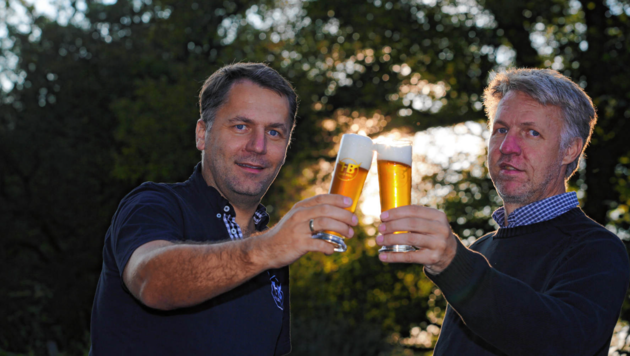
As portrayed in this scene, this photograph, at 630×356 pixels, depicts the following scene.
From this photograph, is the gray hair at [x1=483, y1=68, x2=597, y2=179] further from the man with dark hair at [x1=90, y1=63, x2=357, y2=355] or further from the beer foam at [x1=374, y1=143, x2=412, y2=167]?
the man with dark hair at [x1=90, y1=63, x2=357, y2=355]

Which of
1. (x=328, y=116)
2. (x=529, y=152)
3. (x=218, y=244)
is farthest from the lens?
(x=328, y=116)

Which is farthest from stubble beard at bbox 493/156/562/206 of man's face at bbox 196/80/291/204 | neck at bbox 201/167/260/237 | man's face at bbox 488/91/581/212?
neck at bbox 201/167/260/237

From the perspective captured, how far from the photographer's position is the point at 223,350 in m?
2.39

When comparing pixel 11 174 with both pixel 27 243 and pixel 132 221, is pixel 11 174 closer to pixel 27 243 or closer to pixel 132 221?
pixel 27 243

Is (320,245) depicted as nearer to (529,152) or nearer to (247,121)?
(247,121)

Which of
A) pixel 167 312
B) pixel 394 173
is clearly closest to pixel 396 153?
pixel 394 173

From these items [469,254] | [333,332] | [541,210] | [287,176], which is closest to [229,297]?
[469,254]

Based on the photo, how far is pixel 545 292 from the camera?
2.08 meters

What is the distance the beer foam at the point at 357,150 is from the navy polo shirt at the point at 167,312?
74 centimetres

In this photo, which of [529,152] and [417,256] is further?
[529,152]

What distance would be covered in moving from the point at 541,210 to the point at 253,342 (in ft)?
5.07

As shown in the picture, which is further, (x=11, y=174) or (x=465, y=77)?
(x=11, y=174)

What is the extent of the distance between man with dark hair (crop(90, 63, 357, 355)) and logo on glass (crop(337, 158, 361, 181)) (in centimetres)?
18

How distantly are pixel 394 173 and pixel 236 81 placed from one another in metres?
1.29
